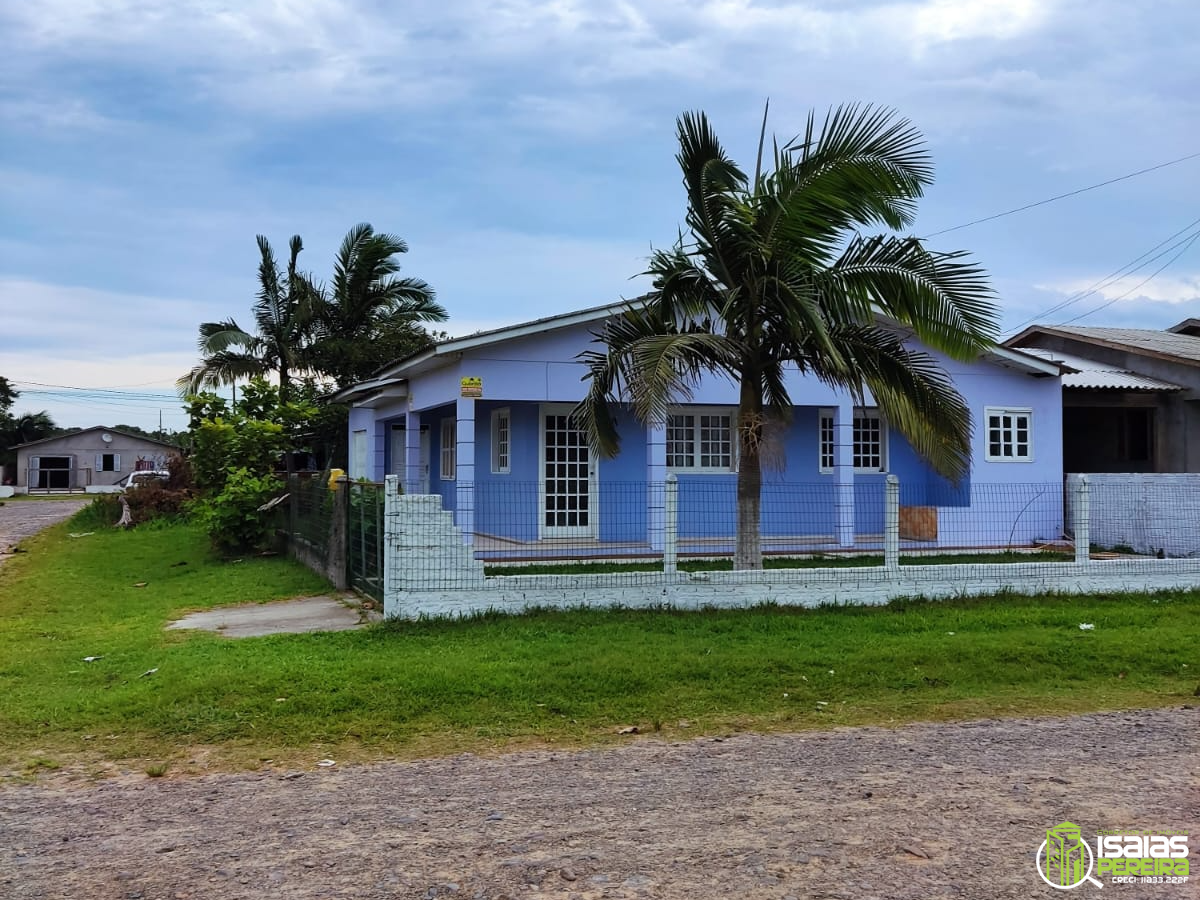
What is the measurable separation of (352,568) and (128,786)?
6652mm

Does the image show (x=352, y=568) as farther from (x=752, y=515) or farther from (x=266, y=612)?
(x=752, y=515)

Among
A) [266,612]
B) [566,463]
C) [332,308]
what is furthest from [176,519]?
[266,612]

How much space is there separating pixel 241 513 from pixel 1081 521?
40.6 ft

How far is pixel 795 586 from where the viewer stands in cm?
1044

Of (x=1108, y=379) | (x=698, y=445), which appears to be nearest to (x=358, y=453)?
(x=698, y=445)

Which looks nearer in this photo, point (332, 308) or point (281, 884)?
point (281, 884)

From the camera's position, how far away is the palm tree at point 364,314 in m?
27.9

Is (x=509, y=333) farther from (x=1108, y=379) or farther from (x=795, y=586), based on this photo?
(x=1108, y=379)

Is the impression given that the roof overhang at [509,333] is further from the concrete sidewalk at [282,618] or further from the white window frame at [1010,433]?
the white window frame at [1010,433]

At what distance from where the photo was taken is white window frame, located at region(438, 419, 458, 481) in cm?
1738

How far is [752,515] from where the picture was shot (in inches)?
418

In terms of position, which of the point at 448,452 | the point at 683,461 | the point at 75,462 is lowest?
the point at 683,461

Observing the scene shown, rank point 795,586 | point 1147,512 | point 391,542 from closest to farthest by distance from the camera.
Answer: point 391,542 → point 795,586 → point 1147,512

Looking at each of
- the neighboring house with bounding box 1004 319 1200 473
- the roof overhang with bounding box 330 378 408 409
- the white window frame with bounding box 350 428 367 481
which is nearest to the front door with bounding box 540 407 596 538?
the roof overhang with bounding box 330 378 408 409
